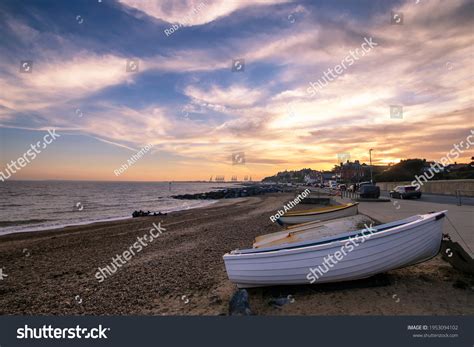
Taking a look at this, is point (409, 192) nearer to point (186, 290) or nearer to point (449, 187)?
point (449, 187)

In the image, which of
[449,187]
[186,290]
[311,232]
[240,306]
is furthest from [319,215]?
[449,187]

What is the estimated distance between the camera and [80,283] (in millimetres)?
7816

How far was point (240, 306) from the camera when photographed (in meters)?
5.25

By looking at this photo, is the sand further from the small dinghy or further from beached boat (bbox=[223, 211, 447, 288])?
the small dinghy

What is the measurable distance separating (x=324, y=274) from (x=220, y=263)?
13.4 feet

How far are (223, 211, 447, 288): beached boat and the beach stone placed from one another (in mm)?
651

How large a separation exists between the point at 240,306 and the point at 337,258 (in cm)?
219

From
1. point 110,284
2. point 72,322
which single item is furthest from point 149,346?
point 110,284

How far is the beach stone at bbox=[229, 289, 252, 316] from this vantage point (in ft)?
17.0

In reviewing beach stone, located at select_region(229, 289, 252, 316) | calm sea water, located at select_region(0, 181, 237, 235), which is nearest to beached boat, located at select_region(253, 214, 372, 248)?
beach stone, located at select_region(229, 289, 252, 316)

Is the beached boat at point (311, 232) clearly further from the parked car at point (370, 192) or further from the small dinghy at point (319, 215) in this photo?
the parked car at point (370, 192)

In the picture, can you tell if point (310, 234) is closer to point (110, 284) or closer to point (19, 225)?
point (110, 284)

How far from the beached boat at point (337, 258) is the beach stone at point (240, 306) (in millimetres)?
651

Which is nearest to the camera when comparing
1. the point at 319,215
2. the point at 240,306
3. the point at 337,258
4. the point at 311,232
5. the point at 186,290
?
the point at 240,306
